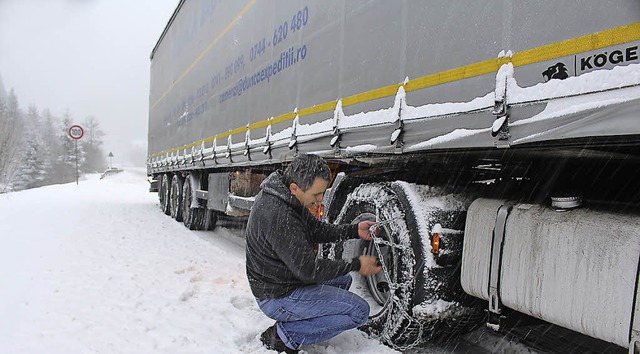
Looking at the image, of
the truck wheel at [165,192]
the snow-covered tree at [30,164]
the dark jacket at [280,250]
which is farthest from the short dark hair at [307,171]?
the snow-covered tree at [30,164]

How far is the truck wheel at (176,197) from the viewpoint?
1151 cm

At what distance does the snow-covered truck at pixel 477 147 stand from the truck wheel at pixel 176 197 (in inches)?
285

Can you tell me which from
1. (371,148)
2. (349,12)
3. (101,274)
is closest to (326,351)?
(371,148)

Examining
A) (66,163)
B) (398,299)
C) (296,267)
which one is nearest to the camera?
(296,267)

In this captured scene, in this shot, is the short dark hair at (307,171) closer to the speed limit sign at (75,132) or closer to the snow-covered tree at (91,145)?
the speed limit sign at (75,132)

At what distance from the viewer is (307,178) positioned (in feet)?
9.41

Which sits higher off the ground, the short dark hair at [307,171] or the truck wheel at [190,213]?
the short dark hair at [307,171]

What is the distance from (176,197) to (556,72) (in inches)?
429

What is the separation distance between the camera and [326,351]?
10.2 feet

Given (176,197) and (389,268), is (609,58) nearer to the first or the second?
(389,268)

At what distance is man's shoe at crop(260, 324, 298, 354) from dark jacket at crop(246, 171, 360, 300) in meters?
0.29

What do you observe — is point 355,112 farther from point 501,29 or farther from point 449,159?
point 501,29

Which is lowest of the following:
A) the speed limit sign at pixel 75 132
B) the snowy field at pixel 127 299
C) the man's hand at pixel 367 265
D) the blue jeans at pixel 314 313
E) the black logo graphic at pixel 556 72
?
the snowy field at pixel 127 299

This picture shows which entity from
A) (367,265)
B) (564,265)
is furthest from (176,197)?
(564,265)
